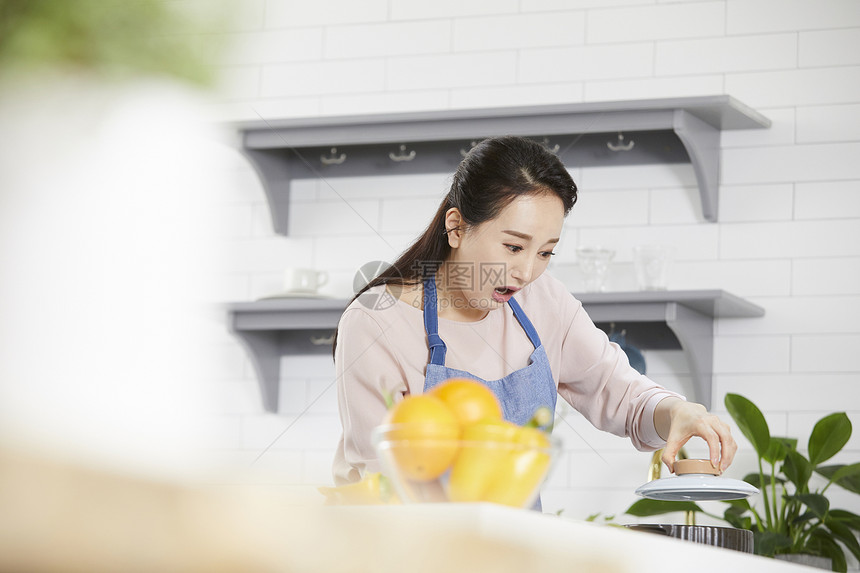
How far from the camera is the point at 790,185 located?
2.41m

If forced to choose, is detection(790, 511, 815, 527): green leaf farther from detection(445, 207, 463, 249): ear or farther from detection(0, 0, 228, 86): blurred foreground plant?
detection(0, 0, 228, 86): blurred foreground plant

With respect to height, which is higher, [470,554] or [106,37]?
[106,37]

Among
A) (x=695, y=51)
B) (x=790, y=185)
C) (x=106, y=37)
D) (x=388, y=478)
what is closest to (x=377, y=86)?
(x=695, y=51)

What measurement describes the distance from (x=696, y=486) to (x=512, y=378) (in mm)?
688

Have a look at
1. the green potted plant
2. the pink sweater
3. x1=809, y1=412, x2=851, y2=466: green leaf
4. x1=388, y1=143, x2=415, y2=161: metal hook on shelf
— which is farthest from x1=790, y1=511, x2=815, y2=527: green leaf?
x1=388, y1=143, x2=415, y2=161: metal hook on shelf

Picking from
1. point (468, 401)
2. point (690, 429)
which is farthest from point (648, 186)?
point (468, 401)

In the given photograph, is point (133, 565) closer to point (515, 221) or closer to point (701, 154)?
point (515, 221)

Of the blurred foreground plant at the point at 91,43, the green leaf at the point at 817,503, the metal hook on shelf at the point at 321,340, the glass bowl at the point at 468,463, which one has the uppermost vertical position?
the blurred foreground plant at the point at 91,43

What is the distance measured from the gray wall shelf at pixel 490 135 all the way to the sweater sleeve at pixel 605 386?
0.78 metres

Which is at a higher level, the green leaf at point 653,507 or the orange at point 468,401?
the orange at point 468,401

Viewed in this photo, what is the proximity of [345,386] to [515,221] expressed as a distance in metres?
0.38

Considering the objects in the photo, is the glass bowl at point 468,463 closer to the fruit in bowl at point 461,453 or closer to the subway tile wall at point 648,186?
the fruit in bowl at point 461,453

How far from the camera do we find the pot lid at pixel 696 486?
2.85ft

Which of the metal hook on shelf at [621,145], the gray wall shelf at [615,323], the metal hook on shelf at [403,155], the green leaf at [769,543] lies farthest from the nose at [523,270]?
the metal hook on shelf at [403,155]
